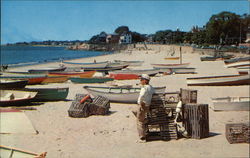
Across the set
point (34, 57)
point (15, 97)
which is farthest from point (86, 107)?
point (34, 57)

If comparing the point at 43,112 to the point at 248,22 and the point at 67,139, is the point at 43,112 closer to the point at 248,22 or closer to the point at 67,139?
the point at 67,139

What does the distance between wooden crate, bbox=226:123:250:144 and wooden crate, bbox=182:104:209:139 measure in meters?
0.75

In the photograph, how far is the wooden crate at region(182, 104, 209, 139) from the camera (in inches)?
340

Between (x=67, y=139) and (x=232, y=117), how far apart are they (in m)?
6.81

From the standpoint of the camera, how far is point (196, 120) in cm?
872

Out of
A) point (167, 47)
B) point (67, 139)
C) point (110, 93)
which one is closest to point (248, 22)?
point (167, 47)

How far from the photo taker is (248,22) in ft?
268

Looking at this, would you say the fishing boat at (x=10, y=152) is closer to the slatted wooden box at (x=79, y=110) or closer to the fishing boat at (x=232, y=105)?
the slatted wooden box at (x=79, y=110)

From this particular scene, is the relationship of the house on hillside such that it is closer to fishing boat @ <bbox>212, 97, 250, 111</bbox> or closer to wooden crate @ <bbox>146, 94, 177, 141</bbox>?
fishing boat @ <bbox>212, 97, 250, 111</bbox>

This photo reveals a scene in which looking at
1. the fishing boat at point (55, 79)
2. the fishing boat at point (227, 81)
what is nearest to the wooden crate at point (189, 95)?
the fishing boat at point (227, 81)

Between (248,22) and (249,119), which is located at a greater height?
(248,22)

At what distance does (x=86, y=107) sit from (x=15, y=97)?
510 cm

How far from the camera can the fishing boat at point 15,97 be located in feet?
45.8

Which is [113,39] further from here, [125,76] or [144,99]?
[144,99]
